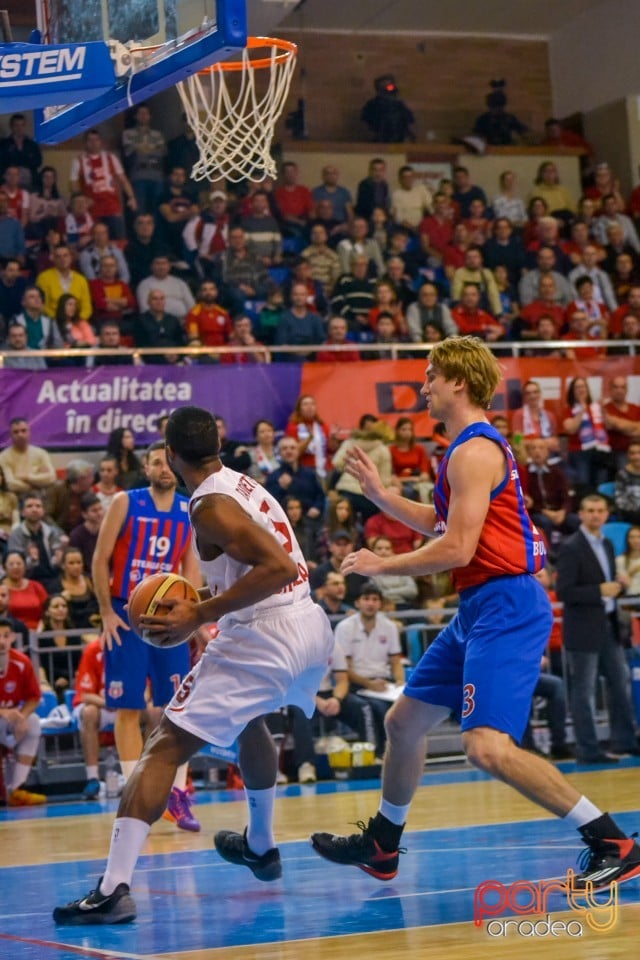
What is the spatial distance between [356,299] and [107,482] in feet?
17.7

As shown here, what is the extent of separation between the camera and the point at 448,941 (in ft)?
16.9

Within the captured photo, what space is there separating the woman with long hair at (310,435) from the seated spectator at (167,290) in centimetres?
228

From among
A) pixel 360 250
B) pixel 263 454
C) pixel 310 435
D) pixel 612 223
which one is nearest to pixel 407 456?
pixel 310 435

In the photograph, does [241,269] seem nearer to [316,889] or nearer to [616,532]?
[616,532]

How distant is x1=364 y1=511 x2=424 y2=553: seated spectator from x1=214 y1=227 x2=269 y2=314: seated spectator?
4525 mm

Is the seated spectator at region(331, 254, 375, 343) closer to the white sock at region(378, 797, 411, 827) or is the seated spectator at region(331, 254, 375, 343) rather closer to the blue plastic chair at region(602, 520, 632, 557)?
the blue plastic chair at region(602, 520, 632, 557)

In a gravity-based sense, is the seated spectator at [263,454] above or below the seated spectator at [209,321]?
below

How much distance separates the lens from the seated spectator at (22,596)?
13.6 m

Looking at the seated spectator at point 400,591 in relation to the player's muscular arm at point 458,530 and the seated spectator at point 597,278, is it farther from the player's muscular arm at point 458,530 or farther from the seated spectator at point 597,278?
the player's muscular arm at point 458,530

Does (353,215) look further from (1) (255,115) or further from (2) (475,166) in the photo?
(1) (255,115)

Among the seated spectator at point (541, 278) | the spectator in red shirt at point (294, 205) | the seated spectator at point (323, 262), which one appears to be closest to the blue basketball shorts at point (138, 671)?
the seated spectator at point (323, 262)

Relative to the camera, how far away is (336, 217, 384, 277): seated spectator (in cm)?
2000

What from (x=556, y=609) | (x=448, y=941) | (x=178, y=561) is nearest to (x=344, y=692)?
(x=556, y=609)

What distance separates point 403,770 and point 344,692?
6716 mm
